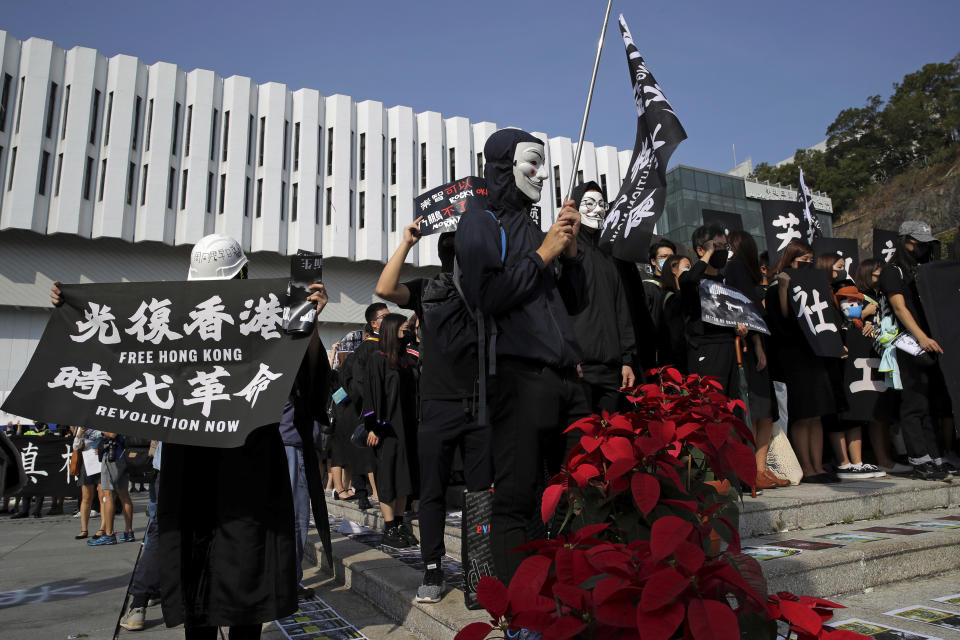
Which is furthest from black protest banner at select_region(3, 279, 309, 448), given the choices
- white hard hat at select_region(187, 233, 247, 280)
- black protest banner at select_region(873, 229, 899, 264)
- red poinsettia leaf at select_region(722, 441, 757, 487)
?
black protest banner at select_region(873, 229, 899, 264)

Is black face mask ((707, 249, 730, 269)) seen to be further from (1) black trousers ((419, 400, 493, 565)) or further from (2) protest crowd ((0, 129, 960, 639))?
(1) black trousers ((419, 400, 493, 565))

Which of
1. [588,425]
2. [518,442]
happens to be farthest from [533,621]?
[518,442]

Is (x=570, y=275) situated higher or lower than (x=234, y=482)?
higher

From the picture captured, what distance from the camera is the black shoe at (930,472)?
16.2ft

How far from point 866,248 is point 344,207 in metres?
28.7

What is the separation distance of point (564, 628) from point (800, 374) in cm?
471

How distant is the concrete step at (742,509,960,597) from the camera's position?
9.64ft

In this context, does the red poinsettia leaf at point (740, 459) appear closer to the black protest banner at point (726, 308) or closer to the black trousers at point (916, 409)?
the black protest banner at point (726, 308)

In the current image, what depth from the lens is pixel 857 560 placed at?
10.3ft

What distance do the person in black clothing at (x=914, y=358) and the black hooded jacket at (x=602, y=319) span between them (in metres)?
3.00

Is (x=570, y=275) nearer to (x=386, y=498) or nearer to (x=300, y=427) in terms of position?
(x=300, y=427)

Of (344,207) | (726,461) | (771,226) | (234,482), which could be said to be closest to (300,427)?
(234,482)

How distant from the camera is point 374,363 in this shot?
5.39 m

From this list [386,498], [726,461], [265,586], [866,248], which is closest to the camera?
[726,461]
